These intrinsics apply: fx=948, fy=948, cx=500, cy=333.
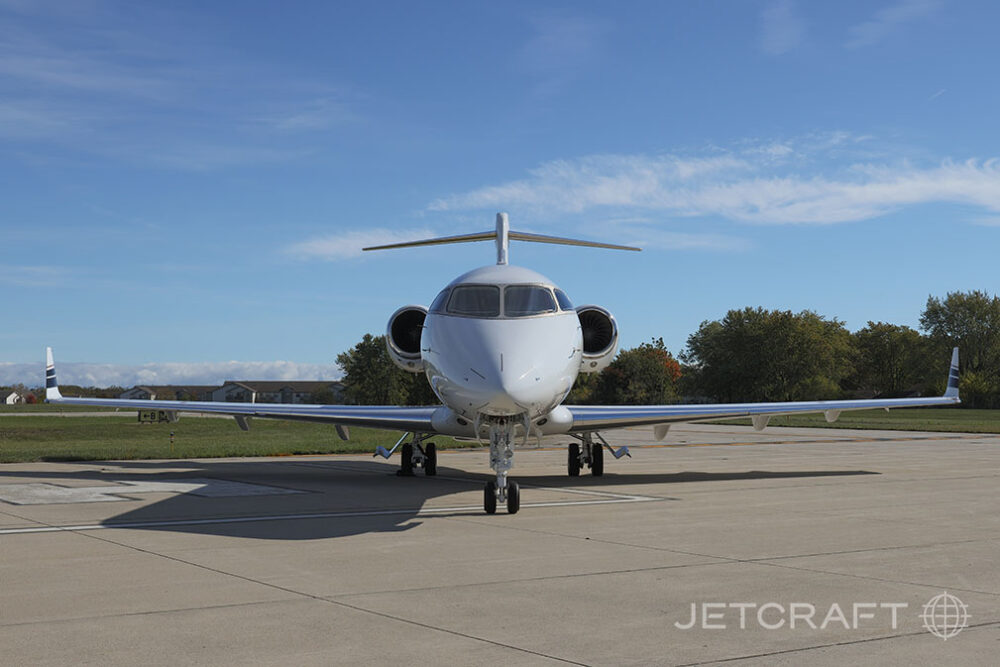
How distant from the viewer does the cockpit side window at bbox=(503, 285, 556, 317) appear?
12445 millimetres

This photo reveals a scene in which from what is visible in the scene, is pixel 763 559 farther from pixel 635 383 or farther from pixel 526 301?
pixel 635 383

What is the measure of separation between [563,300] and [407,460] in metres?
6.77

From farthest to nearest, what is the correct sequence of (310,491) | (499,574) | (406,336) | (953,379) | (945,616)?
(953,379) < (406,336) < (310,491) < (499,574) < (945,616)

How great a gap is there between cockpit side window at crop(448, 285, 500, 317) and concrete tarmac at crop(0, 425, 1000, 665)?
2.67 metres

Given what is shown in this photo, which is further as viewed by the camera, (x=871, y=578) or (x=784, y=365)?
(x=784, y=365)

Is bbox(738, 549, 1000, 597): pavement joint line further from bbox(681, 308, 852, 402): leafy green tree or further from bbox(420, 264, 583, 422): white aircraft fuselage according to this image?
bbox(681, 308, 852, 402): leafy green tree

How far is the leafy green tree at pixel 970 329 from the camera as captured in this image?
10500 centimetres

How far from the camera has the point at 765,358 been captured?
305ft

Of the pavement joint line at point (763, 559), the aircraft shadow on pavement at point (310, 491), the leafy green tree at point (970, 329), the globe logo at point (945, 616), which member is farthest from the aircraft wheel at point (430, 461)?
the leafy green tree at point (970, 329)

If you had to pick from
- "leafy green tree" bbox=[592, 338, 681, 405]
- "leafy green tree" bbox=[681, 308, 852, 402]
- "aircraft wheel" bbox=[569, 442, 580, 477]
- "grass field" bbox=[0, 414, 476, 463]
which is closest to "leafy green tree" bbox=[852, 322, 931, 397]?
"leafy green tree" bbox=[681, 308, 852, 402]

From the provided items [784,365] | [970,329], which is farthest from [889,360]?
[784,365]

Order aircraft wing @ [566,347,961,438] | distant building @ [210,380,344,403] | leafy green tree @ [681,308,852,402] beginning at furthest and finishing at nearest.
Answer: distant building @ [210,380,344,403]
leafy green tree @ [681,308,852,402]
aircraft wing @ [566,347,961,438]

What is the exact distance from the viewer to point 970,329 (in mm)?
107188

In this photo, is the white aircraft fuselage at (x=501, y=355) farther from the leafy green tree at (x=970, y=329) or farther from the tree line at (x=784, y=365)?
the leafy green tree at (x=970, y=329)
